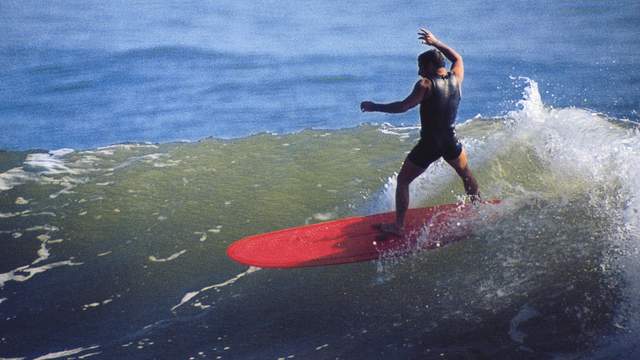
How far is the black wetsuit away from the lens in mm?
6117

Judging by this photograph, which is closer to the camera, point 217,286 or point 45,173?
point 217,286

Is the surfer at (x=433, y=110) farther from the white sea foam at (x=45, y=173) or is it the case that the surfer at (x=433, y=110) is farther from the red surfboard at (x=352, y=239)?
the white sea foam at (x=45, y=173)

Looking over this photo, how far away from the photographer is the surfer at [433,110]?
5992 mm

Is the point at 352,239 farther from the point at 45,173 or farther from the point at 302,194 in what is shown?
the point at 45,173

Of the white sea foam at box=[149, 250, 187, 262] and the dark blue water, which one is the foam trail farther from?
the dark blue water

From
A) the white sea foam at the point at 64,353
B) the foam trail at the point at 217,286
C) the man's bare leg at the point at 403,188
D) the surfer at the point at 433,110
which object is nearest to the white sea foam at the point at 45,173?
the foam trail at the point at 217,286

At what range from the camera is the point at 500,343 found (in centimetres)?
539

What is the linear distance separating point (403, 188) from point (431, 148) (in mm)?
419

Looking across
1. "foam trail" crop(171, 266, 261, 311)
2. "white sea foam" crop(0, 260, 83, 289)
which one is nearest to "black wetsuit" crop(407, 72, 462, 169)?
"foam trail" crop(171, 266, 261, 311)

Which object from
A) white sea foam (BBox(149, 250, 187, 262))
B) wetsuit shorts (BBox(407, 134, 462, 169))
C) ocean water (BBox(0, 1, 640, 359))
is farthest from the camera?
white sea foam (BBox(149, 250, 187, 262))

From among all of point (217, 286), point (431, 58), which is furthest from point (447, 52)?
point (217, 286)

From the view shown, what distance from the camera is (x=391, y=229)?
22.2 ft

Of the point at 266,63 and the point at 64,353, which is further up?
the point at 266,63

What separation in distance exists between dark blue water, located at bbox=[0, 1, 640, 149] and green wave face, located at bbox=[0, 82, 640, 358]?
102 inches
